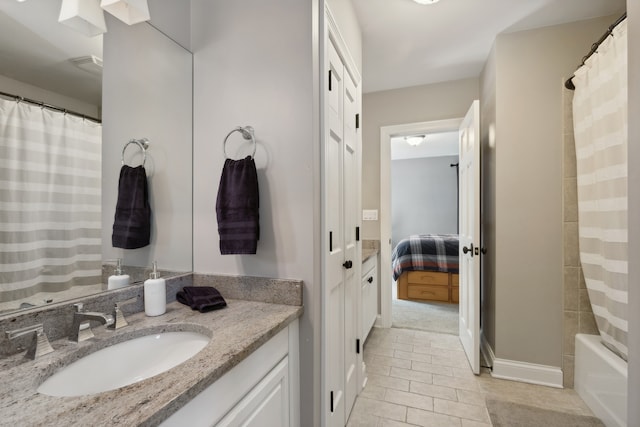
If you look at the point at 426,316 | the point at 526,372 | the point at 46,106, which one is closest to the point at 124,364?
the point at 46,106

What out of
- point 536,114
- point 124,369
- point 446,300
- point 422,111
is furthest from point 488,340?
point 124,369

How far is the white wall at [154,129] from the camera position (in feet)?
3.67

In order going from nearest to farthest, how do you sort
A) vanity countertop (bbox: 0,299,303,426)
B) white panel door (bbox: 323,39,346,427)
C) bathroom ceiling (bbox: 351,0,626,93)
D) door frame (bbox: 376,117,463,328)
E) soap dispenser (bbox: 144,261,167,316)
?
1. vanity countertop (bbox: 0,299,303,426)
2. soap dispenser (bbox: 144,261,167,316)
3. white panel door (bbox: 323,39,346,427)
4. bathroom ceiling (bbox: 351,0,626,93)
5. door frame (bbox: 376,117,463,328)

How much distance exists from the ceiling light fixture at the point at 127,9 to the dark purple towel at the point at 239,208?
0.63 metres

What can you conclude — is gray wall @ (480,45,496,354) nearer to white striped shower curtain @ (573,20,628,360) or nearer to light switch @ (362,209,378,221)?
white striped shower curtain @ (573,20,628,360)

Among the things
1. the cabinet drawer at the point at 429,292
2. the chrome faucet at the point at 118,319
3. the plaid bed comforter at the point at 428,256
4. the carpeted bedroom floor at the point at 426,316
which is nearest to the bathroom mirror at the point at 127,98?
the chrome faucet at the point at 118,319

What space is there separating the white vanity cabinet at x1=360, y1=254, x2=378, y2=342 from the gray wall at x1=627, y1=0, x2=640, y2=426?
1.68 m

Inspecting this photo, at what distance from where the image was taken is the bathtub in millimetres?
1531

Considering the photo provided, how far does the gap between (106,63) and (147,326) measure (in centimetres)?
98

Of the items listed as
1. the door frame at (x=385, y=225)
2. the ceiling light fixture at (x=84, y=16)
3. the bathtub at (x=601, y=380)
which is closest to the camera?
the ceiling light fixture at (x=84, y=16)

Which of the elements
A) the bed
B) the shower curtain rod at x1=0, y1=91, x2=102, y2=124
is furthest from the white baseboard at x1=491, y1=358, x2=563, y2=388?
the shower curtain rod at x1=0, y1=91, x2=102, y2=124

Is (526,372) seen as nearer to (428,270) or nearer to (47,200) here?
(428,270)

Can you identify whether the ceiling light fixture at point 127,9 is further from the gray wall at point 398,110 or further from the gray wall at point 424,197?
the gray wall at point 424,197

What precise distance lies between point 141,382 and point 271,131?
3.16ft
